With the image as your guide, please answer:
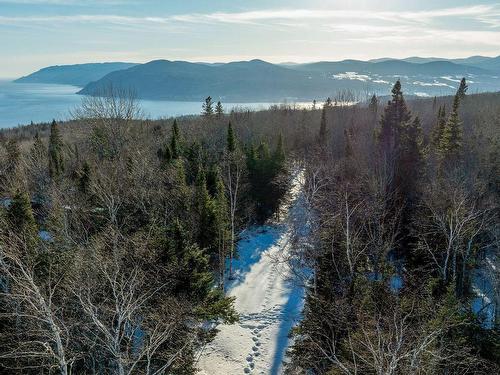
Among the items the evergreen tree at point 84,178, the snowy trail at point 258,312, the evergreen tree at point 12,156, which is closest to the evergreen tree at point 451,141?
the snowy trail at point 258,312

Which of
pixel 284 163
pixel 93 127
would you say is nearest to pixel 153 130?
pixel 93 127

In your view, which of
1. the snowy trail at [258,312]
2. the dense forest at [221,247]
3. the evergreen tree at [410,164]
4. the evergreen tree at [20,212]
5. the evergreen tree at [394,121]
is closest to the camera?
the dense forest at [221,247]

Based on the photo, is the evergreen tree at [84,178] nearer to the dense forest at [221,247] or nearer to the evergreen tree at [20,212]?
the dense forest at [221,247]

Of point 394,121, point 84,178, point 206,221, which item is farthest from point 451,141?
point 84,178

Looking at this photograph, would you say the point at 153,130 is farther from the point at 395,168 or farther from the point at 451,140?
the point at 451,140

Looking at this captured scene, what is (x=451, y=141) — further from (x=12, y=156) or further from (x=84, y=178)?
(x=12, y=156)

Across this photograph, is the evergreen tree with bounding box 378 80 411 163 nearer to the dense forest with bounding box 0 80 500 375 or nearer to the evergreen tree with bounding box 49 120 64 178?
the dense forest with bounding box 0 80 500 375

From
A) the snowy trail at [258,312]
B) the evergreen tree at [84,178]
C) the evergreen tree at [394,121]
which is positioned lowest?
the snowy trail at [258,312]
